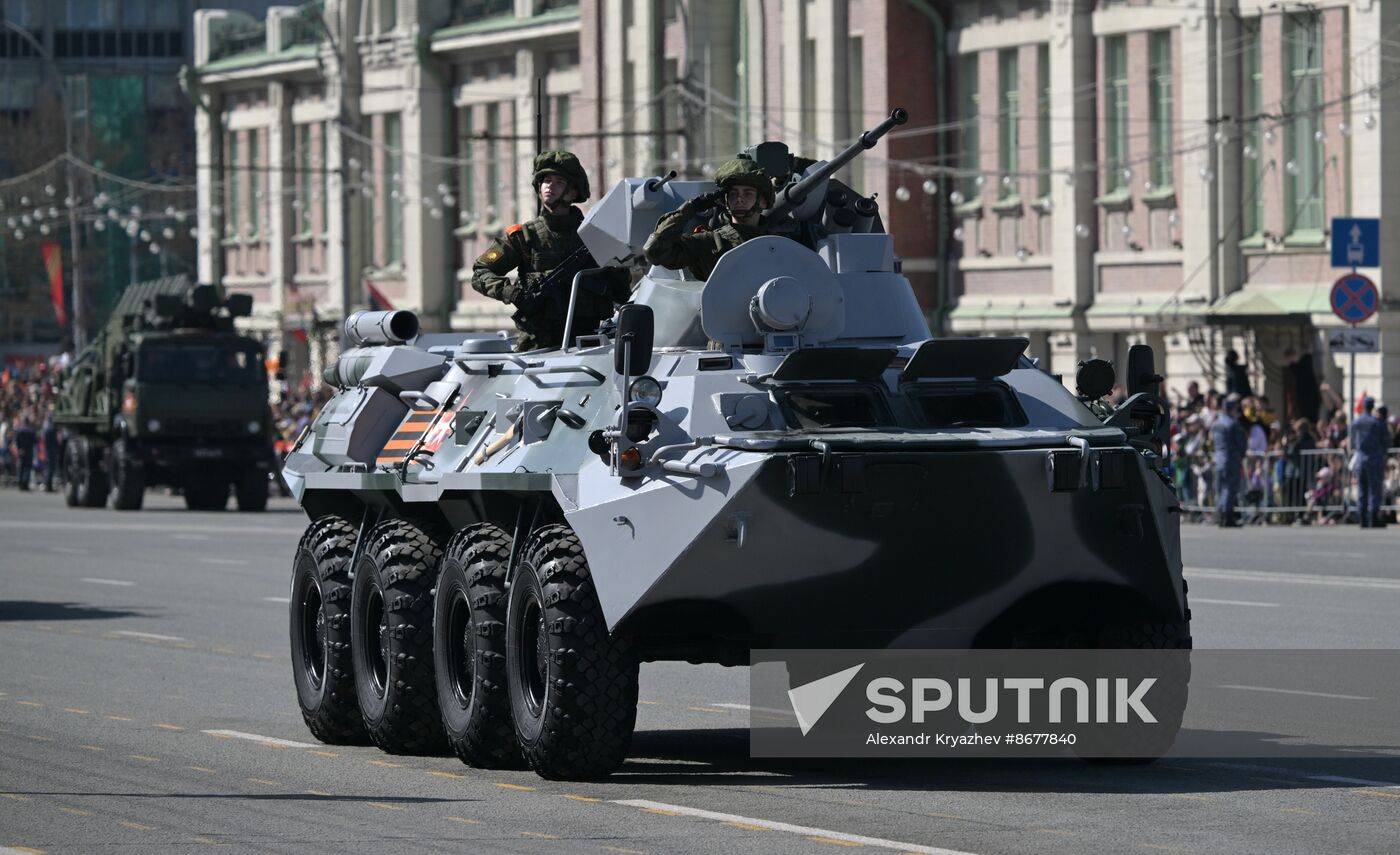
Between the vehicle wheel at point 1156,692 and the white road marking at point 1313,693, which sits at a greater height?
the vehicle wheel at point 1156,692

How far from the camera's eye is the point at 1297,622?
20.6m

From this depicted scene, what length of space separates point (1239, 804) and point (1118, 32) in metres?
31.6

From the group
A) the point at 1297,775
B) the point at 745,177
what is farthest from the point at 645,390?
the point at 1297,775

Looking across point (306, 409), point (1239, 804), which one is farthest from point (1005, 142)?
point (1239, 804)

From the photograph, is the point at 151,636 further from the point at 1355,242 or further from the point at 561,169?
the point at 1355,242

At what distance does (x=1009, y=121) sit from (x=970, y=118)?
112 cm

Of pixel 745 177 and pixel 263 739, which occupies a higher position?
Answer: pixel 745 177

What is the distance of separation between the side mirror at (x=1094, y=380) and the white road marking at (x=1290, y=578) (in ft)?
34.0

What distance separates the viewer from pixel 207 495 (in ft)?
147

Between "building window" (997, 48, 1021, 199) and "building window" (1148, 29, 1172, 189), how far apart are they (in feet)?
10.5

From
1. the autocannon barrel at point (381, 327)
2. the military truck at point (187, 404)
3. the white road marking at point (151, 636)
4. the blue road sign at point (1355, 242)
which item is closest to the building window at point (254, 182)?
the military truck at point (187, 404)

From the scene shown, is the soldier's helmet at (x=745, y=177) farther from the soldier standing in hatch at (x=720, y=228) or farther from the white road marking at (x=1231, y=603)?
the white road marking at (x=1231, y=603)

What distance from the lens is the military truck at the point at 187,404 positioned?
4322cm

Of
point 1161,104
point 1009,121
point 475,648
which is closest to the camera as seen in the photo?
point 475,648
